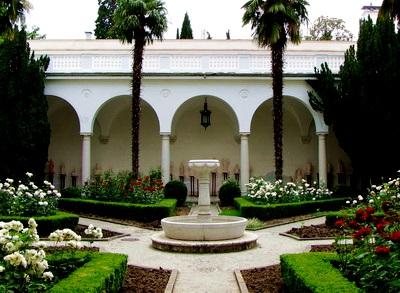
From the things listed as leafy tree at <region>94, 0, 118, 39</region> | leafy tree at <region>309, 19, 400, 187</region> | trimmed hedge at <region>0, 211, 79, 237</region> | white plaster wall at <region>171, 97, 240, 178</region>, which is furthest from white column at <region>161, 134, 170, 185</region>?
leafy tree at <region>94, 0, 118, 39</region>

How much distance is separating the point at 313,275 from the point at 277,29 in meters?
14.4

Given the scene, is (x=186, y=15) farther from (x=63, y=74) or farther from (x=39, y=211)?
(x=39, y=211)

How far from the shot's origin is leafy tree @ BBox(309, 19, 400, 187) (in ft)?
60.9

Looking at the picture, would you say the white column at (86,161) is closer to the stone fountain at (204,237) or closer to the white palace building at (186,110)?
the white palace building at (186,110)

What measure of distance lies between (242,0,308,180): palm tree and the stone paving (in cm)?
675

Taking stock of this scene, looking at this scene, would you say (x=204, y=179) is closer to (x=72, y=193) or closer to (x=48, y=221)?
(x=48, y=221)

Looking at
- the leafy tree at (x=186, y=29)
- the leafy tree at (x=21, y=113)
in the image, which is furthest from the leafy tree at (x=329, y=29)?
the leafy tree at (x=21, y=113)

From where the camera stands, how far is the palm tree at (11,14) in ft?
51.1

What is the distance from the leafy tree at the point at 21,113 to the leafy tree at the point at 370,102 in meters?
12.5

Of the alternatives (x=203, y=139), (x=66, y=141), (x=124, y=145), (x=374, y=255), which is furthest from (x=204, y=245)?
(x=66, y=141)

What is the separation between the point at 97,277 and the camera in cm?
564

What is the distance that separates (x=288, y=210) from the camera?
52.8 ft

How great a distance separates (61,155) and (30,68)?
714 centimetres

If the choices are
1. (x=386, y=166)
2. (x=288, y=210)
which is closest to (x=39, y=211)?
(x=288, y=210)
